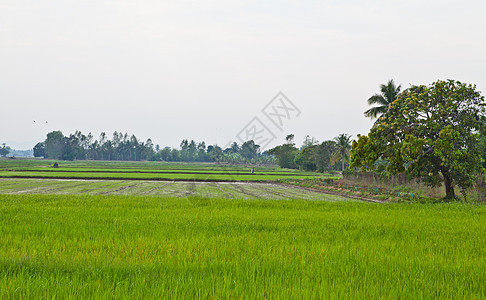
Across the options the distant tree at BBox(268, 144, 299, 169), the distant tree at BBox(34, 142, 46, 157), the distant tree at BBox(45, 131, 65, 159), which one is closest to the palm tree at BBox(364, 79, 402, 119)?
the distant tree at BBox(268, 144, 299, 169)

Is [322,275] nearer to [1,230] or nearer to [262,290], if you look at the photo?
[262,290]

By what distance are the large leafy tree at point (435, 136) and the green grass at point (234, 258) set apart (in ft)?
29.6

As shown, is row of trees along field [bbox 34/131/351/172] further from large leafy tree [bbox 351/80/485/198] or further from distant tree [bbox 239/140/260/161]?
large leafy tree [bbox 351/80/485/198]

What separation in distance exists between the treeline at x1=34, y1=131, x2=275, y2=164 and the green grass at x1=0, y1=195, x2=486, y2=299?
4704 inches

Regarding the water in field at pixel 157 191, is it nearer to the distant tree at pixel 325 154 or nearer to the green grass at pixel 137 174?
the green grass at pixel 137 174

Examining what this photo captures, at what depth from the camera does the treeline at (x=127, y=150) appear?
13338cm

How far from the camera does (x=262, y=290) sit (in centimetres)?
330

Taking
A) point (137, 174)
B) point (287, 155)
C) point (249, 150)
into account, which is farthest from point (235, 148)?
point (137, 174)

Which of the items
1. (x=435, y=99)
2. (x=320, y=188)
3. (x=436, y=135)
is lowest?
(x=320, y=188)

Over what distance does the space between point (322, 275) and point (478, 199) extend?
17343 millimetres

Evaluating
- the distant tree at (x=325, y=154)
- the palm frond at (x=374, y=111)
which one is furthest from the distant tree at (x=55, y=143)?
the palm frond at (x=374, y=111)

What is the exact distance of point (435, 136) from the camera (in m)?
16.2

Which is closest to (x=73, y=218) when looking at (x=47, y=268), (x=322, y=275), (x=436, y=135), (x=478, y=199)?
(x=47, y=268)

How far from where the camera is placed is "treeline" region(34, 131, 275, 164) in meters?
133
